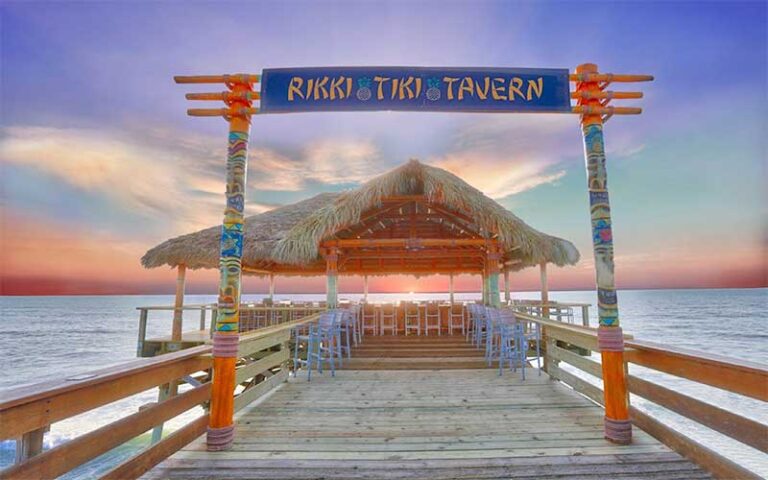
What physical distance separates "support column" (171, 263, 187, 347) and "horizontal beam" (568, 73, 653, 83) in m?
9.80

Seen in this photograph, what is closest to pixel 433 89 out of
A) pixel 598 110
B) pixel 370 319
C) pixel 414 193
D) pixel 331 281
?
pixel 598 110

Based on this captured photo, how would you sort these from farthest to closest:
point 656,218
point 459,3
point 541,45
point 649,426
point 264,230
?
point 656,218 → point 264,230 → point 541,45 → point 459,3 → point 649,426

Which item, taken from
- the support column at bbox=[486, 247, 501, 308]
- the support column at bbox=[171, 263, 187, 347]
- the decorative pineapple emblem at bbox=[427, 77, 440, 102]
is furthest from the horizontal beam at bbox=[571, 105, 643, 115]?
the support column at bbox=[171, 263, 187, 347]

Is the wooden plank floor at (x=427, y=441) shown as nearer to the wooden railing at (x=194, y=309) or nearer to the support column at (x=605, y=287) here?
the support column at (x=605, y=287)

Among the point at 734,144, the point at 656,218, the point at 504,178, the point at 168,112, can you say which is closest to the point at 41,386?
the point at 168,112

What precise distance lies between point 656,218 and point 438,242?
17457 millimetres

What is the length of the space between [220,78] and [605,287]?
12.4 feet

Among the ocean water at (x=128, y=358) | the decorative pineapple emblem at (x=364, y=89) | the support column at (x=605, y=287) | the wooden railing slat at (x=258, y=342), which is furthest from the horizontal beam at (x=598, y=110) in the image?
the ocean water at (x=128, y=358)

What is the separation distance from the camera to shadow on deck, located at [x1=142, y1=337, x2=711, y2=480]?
233 centimetres

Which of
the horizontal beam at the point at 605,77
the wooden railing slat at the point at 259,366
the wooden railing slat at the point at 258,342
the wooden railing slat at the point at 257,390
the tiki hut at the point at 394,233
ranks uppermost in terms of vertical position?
the horizontal beam at the point at 605,77

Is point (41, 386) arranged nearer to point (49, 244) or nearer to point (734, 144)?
point (734, 144)

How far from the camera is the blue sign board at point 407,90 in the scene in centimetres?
296

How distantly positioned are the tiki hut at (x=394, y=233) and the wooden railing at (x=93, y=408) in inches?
179

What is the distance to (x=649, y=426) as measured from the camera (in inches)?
112
